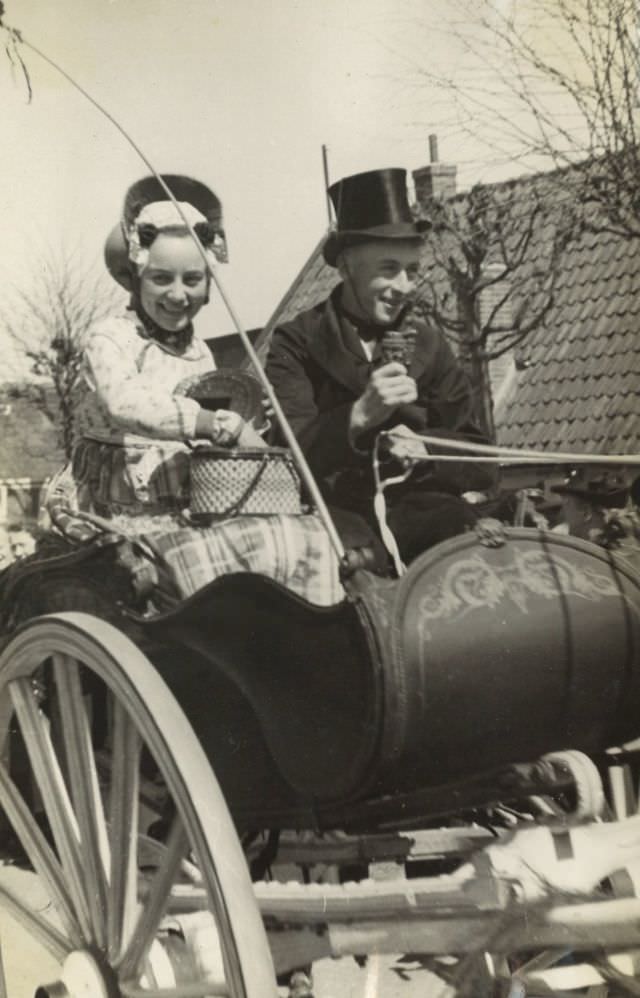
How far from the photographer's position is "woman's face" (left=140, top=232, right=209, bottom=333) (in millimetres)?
2035

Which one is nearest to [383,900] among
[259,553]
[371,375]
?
[259,553]

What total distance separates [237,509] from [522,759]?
23.1 inches

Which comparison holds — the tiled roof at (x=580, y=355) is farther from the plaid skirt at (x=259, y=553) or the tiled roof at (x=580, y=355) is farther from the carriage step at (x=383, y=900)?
the carriage step at (x=383, y=900)

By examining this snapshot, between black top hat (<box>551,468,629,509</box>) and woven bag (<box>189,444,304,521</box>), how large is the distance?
0.42m

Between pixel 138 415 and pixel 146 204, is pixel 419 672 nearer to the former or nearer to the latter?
pixel 138 415

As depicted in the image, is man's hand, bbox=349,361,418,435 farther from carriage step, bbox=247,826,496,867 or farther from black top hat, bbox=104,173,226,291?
carriage step, bbox=247,826,496,867

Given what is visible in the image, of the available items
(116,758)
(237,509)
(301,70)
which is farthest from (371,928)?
(301,70)

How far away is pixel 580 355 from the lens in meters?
1.90

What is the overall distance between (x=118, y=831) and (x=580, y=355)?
103 centimetres

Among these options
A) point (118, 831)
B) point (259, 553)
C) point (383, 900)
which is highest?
point (259, 553)

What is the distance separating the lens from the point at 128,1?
225cm

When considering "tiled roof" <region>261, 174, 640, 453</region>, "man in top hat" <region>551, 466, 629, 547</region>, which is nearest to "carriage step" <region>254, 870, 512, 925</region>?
"man in top hat" <region>551, 466, 629, 547</region>

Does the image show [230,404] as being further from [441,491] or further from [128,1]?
[128,1]

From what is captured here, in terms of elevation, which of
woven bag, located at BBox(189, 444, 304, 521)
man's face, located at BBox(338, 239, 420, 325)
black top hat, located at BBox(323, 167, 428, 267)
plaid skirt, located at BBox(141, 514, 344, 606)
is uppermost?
black top hat, located at BBox(323, 167, 428, 267)
